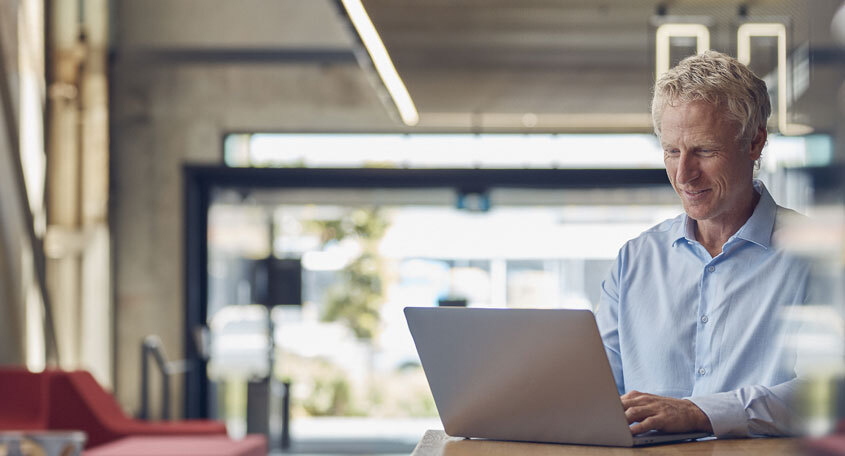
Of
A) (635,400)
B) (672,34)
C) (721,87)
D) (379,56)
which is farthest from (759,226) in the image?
(672,34)

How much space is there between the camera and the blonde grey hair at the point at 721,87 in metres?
1.69

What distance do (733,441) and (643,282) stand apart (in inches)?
18.4

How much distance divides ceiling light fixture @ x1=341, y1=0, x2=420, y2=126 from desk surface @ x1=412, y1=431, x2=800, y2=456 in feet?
6.96

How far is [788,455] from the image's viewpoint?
49.9 inches

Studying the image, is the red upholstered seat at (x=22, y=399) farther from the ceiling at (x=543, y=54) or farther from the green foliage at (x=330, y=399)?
the green foliage at (x=330, y=399)

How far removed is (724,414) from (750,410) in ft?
0.16

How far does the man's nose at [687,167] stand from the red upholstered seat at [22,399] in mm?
4515

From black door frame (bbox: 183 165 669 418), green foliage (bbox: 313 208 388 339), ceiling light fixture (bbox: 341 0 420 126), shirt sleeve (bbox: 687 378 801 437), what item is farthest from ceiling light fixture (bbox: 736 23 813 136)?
green foliage (bbox: 313 208 388 339)

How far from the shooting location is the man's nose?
1.72 meters

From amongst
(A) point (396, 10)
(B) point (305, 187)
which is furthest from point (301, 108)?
(A) point (396, 10)

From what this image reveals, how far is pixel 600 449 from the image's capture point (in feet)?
4.48

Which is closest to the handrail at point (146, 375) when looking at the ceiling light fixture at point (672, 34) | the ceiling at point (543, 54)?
the ceiling at point (543, 54)

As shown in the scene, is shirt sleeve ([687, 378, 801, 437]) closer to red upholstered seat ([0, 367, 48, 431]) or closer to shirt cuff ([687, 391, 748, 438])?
shirt cuff ([687, 391, 748, 438])

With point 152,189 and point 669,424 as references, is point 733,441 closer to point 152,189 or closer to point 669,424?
point 669,424
